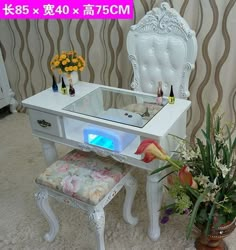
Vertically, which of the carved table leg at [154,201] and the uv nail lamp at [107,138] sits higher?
the uv nail lamp at [107,138]

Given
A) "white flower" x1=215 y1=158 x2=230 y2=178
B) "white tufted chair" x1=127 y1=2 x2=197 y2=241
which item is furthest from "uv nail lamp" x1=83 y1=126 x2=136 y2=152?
"white flower" x1=215 y1=158 x2=230 y2=178

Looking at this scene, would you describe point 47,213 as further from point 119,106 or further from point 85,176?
point 119,106

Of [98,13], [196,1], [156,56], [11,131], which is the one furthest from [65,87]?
[11,131]

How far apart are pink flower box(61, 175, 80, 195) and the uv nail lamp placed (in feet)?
0.61

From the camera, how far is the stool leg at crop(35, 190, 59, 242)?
1.34m

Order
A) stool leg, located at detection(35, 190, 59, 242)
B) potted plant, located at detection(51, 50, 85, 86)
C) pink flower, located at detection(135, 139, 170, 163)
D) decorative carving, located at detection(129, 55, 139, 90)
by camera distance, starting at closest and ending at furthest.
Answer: pink flower, located at detection(135, 139, 170, 163) < stool leg, located at detection(35, 190, 59, 242) < potted plant, located at detection(51, 50, 85, 86) < decorative carving, located at detection(129, 55, 139, 90)

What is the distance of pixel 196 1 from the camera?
69.3 inches

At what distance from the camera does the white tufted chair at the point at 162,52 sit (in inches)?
60.2

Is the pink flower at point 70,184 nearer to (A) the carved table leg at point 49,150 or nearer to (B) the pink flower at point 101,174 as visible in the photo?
(B) the pink flower at point 101,174

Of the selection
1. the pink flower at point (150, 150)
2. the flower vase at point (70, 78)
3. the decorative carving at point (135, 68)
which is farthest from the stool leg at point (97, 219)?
the decorative carving at point (135, 68)

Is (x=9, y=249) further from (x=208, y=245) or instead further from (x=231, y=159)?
(x=231, y=159)

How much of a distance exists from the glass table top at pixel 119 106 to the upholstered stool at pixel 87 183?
25 centimetres

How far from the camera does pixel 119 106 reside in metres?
1.41

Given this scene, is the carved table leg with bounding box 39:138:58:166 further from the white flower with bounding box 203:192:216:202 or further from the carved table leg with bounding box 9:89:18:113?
the carved table leg with bounding box 9:89:18:113
